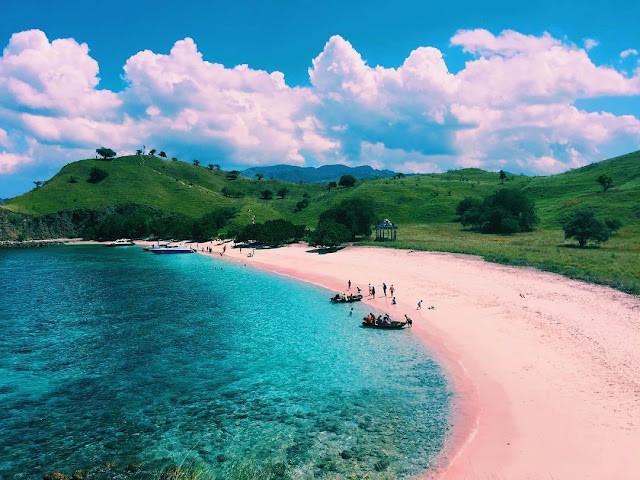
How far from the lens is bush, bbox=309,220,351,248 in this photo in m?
89.4

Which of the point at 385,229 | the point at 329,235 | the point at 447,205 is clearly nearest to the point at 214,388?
the point at 329,235

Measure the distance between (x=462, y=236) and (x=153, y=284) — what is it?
78.8 metres

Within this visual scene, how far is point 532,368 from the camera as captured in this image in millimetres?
26594

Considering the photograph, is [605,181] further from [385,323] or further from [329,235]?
[385,323]

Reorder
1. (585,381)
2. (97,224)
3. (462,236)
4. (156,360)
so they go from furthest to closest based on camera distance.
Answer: (97,224)
(462,236)
(156,360)
(585,381)

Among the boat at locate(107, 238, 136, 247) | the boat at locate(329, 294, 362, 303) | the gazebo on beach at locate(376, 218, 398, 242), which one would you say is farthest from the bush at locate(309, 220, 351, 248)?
the boat at locate(107, 238, 136, 247)

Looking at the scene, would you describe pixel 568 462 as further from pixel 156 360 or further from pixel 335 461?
pixel 156 360

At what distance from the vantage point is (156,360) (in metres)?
31.6

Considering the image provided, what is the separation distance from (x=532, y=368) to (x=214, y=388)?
22150mm

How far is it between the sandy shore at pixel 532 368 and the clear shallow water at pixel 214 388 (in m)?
2.32

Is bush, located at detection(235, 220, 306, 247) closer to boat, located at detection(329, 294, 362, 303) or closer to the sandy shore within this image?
the sandy shore

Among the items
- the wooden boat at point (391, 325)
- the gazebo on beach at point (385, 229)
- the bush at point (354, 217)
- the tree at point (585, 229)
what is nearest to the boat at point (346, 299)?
the wooden boat at point (391, 325)

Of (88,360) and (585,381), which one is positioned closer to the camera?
(585,381)

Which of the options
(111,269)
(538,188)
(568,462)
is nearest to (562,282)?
(568,462)
